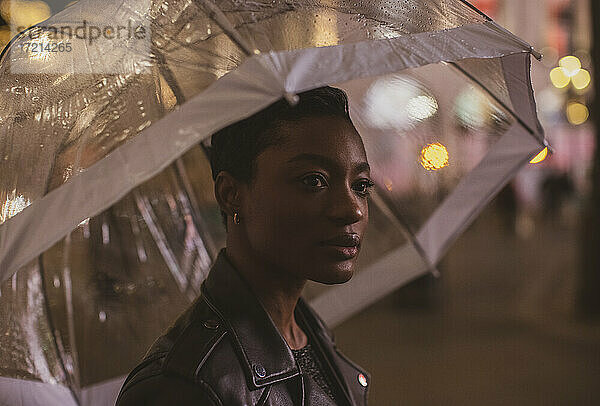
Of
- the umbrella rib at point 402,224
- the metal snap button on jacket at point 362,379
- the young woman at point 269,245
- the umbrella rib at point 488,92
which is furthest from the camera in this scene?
the umbrella rib at point 402,224

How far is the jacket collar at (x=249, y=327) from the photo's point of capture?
144 centimetres

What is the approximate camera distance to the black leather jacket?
1.36 meters

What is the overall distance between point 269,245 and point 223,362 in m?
0.26

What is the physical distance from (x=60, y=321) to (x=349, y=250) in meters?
1.04

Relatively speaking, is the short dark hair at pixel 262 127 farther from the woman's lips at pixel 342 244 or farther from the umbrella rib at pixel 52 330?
the umbrella rib at pixel 52 330

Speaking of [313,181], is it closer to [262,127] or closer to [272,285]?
[262,127]

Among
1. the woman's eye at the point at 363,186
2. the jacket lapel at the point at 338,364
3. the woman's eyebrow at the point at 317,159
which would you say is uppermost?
the woman's eyebrow at the point at 317,159

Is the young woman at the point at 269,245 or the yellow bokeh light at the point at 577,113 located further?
the yellow bokeh light at the point at 577,113

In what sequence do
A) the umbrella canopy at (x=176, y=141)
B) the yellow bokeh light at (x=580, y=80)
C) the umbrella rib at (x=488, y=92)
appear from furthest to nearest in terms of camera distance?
1. the yellow bokeh light at (x=580, y=80)
2. the umbrella rib at (x=488, y=92)
3. the umbrella canopy at (x=176, y=141)

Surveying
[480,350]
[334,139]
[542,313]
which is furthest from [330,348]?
[542,313]

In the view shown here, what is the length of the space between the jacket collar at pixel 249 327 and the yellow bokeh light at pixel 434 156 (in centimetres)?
89

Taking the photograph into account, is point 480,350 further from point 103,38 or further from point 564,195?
point 564,195

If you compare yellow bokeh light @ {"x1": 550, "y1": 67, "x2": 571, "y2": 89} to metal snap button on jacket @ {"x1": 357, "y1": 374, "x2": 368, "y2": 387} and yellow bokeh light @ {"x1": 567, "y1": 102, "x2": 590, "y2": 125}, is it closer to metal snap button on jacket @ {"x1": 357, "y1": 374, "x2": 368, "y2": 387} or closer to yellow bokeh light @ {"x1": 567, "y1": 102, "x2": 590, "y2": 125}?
yellow bokeh light @ {"x1": 567, "y1": 102, "x2": 590, "y2": 125}

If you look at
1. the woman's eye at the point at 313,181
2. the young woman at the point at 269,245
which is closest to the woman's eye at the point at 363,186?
the young woman at the point at 269,245
